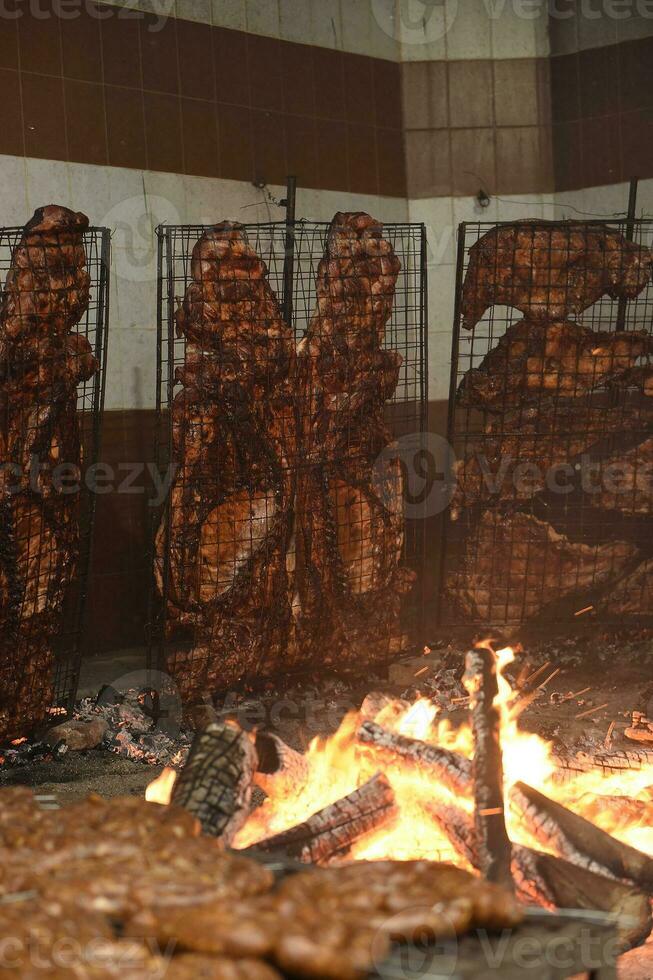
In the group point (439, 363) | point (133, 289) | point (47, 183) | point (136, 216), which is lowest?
point (439, 363)

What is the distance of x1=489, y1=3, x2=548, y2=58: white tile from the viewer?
26.8 ft

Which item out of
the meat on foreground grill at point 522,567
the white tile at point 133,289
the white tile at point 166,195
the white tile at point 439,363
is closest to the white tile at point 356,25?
the white tile at point 166,195

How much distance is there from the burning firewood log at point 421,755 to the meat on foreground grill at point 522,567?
2391 mm

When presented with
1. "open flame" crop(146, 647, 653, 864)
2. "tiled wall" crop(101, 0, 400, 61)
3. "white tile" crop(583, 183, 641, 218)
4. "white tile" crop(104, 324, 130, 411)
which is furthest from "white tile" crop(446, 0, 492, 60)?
"open flame" crop(146, 647, 653, 864)

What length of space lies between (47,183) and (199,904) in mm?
5013

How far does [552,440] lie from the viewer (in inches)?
241

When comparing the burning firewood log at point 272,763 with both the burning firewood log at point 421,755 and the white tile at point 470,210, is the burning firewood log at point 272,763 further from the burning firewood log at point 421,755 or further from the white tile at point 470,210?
the white tile at point 470,210

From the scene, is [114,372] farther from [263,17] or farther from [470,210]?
[470,210]

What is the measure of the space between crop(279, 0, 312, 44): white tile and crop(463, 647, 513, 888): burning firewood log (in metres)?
5.05

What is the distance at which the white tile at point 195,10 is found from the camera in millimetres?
6918

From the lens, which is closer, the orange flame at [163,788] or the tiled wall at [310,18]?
the orange flame at [163,788]

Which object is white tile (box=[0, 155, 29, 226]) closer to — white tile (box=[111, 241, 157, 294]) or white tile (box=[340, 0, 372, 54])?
white tile (box=[111, 241, 157, 294])

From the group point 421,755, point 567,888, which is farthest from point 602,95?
point 567,888

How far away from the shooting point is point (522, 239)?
5.80m
